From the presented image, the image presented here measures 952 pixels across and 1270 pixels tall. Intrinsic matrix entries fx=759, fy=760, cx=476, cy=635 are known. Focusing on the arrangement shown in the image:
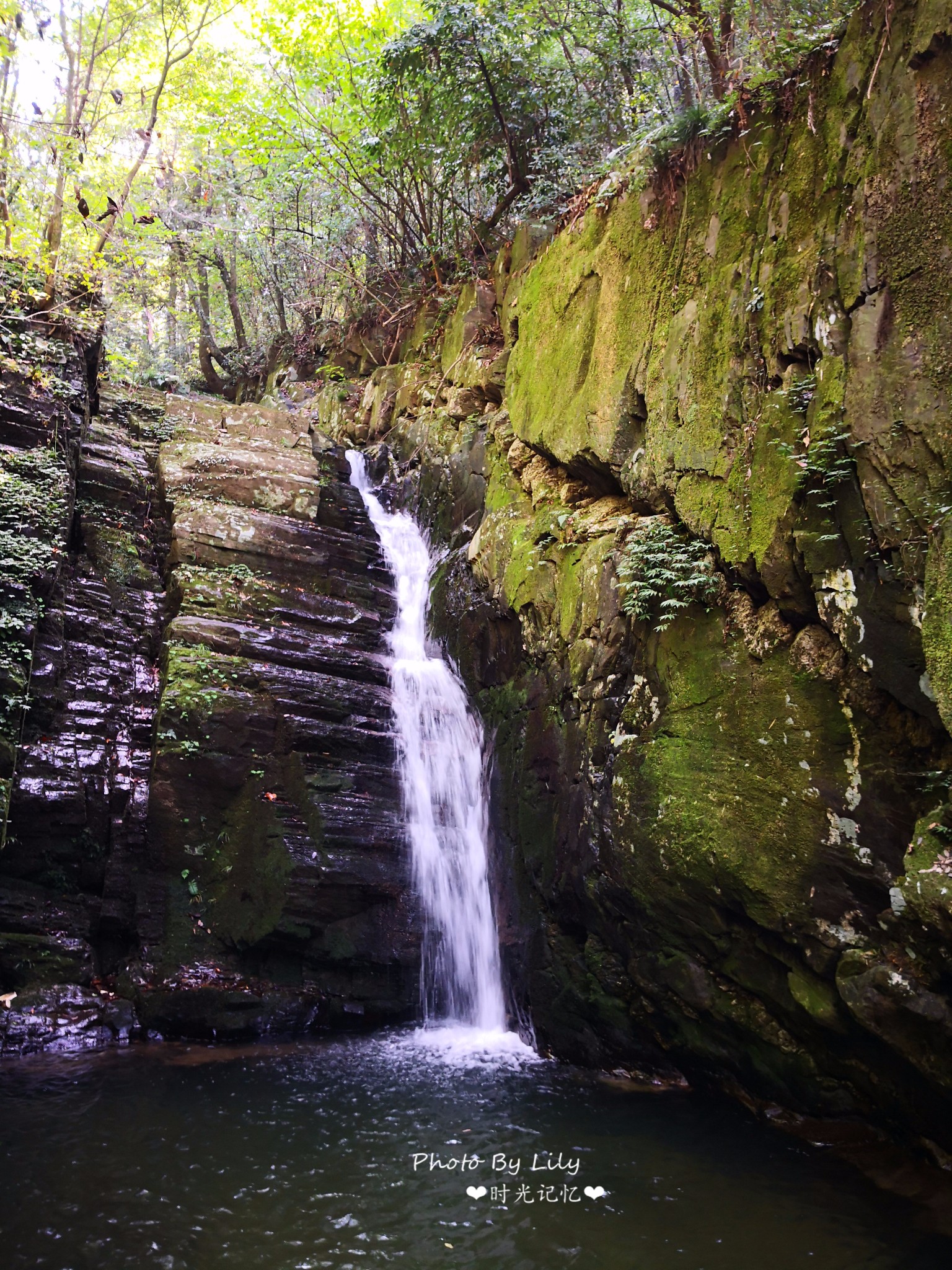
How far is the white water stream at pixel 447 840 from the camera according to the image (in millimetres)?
7488

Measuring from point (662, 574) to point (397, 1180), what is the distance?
14.6ft

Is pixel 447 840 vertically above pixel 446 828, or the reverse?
→ pixel 446 828

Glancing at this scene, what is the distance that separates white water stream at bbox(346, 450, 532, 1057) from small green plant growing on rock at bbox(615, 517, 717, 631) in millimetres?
3273

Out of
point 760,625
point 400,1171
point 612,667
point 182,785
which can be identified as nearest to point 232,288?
point 182,785

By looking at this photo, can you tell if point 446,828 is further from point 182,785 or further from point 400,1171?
point 400,1171

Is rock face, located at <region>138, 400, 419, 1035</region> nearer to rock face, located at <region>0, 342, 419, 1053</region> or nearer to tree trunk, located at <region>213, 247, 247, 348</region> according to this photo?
rock face, located at <region>0, 342, 419, 1053</region>

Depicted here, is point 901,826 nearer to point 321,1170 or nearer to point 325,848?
point 321,1170

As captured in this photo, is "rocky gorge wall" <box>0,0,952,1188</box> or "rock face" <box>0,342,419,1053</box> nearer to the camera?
"rocky gorge wall" <box>0,0,952,1188</box>

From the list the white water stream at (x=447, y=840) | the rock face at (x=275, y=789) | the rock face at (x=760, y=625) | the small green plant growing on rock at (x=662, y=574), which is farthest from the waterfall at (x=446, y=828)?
the small green plant growing on rock at (x=662, y=574)

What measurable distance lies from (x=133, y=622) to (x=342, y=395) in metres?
9.43

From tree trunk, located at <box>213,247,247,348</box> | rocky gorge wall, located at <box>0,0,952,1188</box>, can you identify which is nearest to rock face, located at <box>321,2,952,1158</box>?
rocky gorge wall, located at <box>0,0,952,1188</box>

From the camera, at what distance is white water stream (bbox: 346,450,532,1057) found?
7.49 meters

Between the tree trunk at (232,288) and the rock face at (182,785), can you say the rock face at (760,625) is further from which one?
the tree trunk at (232,288)

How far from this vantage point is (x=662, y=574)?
5.99 meters
